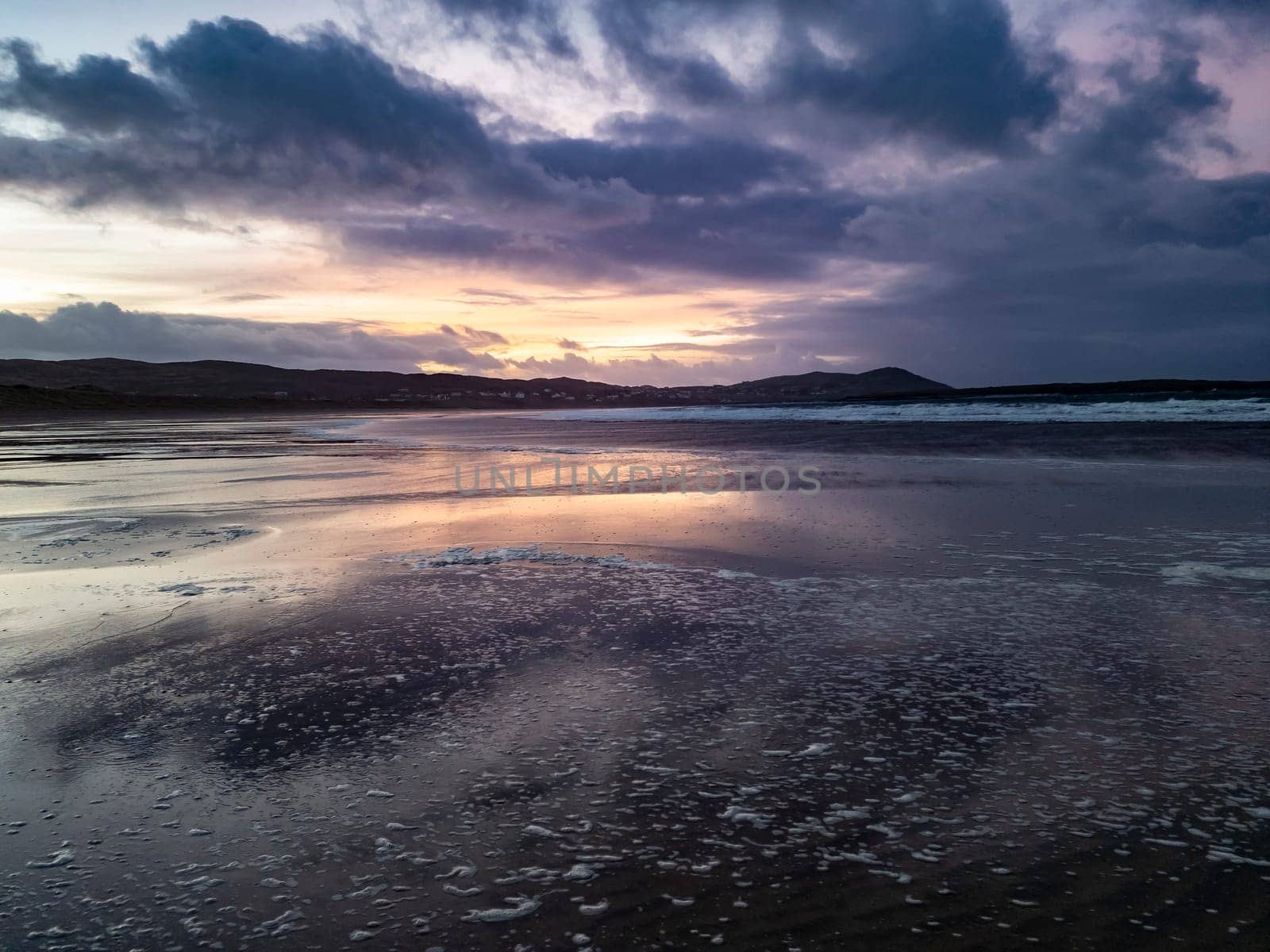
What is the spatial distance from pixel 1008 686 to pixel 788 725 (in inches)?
47.8

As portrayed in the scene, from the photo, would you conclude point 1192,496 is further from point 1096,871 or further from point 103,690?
point 103,690

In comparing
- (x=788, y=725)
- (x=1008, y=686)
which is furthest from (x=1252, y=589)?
(x=788, y=725)

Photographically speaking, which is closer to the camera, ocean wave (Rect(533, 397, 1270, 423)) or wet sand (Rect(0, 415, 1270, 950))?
wet sand (Rect(0, 415, 1270, 950))

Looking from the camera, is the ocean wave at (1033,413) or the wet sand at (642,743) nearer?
the wet sand at (642,743)

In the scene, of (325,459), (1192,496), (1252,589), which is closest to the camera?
(1252,589)

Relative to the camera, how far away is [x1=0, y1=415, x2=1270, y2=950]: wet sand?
235 centimetres

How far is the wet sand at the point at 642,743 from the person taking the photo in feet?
7.70

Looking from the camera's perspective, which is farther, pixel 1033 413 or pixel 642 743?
pixel 1033 413

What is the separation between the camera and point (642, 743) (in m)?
3.38

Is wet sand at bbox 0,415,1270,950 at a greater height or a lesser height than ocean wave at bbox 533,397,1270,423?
lesser

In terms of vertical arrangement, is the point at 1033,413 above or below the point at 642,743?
above

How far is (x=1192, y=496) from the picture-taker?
34.3 ft

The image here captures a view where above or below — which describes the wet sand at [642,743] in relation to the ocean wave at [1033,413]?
below

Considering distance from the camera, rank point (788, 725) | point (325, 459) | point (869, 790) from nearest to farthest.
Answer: point (869, 790), point (788, 725), point (325, 459)
